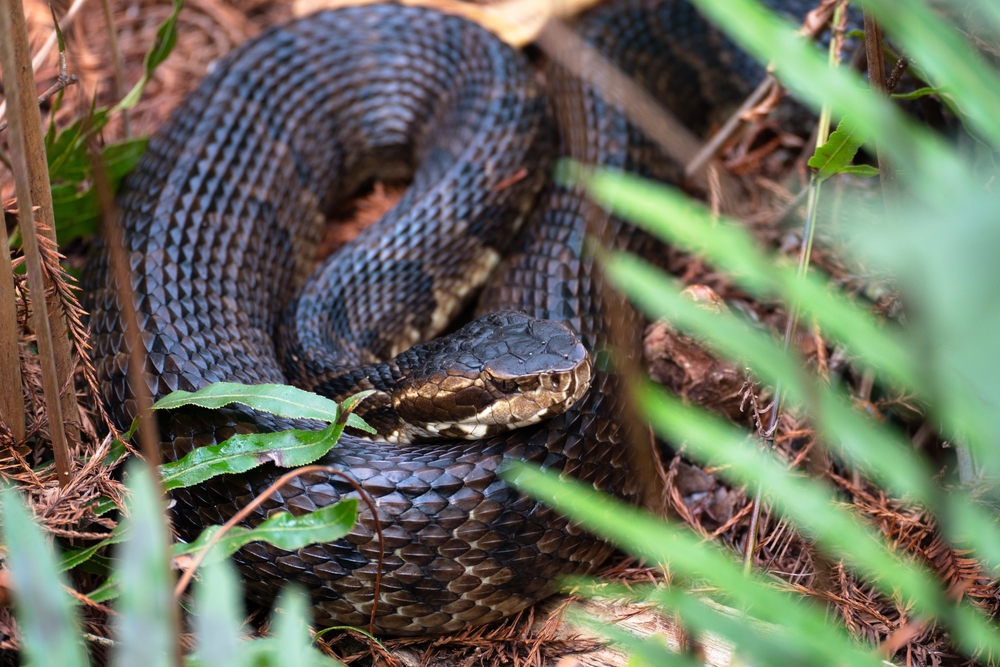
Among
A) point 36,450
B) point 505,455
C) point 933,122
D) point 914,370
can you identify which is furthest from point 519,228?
point 914,370

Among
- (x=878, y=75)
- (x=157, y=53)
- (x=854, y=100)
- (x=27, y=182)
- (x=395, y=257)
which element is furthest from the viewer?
(x=395, y=257)

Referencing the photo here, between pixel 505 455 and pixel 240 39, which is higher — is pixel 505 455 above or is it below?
below

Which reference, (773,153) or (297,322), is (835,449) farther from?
(297,322)

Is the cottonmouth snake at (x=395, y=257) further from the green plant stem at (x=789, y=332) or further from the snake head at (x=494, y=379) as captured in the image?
the green plant stem at (x=789, y=332)

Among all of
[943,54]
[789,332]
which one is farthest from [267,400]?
[943,54]

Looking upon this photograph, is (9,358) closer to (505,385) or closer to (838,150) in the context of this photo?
(505,385)

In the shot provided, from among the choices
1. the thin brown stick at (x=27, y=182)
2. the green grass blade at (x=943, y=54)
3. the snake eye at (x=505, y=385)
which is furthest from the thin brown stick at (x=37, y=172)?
the green grass blade at (x=943, y=54)
